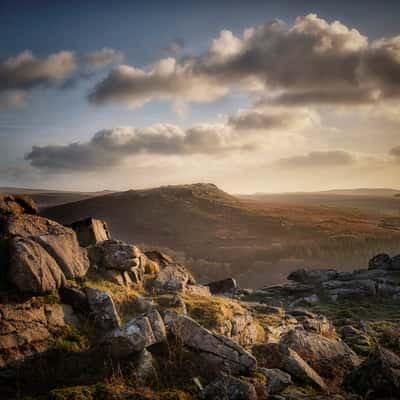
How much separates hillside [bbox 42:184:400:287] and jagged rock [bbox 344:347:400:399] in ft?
127

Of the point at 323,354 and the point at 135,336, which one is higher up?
the point at 135,336

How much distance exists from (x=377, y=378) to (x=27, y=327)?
367 inches

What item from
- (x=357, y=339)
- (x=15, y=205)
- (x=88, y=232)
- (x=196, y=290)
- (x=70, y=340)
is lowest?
(x=357, y=339)

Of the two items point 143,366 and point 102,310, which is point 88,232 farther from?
point 143,366

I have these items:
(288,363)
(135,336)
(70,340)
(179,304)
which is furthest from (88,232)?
(288,363)

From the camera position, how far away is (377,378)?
30.0ft

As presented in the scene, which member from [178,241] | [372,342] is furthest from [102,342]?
[178,241]

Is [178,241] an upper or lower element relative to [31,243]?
lower

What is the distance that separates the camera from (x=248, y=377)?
30.6 ft

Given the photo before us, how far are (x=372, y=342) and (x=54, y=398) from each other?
13132 millimetres

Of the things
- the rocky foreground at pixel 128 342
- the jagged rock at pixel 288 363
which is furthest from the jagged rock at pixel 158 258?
the jagged rock at pixel 288 363

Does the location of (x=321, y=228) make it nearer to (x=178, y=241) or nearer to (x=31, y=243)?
(x=178, y=241)

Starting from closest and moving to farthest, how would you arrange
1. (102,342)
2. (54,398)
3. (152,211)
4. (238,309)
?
(54,398), (102,342), (238,309), (152,211)

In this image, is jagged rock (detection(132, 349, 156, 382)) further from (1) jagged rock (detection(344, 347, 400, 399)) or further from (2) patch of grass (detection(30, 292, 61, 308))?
(1) jagged rock (detection(344, 347, 400, 399))
